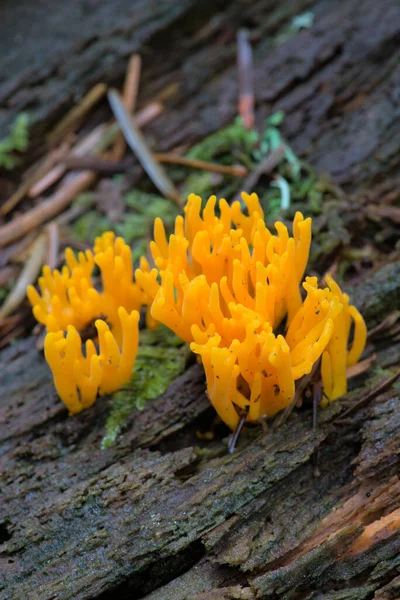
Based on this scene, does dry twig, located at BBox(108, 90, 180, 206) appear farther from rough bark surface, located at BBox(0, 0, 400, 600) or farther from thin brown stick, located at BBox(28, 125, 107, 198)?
rough bark surface, located at BBox(0, 0, 400, 600)

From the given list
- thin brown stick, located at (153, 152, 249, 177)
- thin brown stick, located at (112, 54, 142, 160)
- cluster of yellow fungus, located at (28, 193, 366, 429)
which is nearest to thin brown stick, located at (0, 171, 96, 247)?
thin brown stick, located at (153, 152, 249, 177)

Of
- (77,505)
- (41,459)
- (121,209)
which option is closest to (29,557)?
(77,505)

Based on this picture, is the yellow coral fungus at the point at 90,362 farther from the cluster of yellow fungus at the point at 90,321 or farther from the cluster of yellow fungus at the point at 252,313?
the cluster of yellow fungus at the point at 252,313

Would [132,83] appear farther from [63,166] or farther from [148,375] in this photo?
[148,375]

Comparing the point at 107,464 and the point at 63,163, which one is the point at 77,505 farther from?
the point at 63,163

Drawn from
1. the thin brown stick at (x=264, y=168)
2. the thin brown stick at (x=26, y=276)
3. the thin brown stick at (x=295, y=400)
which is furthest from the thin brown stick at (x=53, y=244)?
the thin brown stick at (x=295, y=400)
